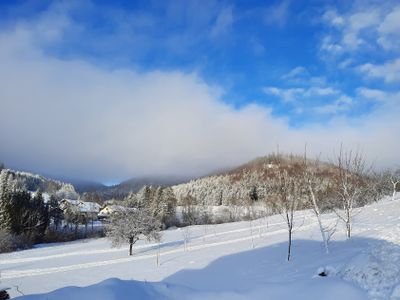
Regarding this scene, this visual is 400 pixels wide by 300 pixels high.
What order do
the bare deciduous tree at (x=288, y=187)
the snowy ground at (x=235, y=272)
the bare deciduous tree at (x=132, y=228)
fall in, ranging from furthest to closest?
the bare deciduous tree at (x=132, y=228) → the bare deciduous tree at (x=288, y=187) → the snowy ground at (x=235, y=272)

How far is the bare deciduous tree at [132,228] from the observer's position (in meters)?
52.8

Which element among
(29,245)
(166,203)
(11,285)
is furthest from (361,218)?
(166,203)

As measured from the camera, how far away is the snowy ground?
9.53 m

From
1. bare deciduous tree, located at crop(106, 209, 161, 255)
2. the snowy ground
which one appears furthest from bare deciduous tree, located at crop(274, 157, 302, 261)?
bare deciduous tree, located at crop(106, 209, 161, 255)

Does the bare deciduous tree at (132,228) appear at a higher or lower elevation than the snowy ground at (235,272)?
higher

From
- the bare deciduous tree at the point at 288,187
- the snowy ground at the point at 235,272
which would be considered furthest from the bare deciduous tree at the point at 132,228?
the bare deciduous tree at the point at 288,187

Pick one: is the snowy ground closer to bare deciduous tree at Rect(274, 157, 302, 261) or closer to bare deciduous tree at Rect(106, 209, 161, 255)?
bare deciduous tree at Rect(274, 157, 302, 261)

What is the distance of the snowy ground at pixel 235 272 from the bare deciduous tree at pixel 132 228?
2692 millimetres

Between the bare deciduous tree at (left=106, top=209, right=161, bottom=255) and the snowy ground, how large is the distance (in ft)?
A: 8.83

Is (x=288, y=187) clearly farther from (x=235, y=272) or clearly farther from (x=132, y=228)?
(x=132, y=228)

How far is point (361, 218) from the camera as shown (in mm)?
43844

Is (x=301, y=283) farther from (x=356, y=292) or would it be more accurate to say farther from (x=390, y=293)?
(x=390, y=293)

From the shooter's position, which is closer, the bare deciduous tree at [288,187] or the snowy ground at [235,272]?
the snowy ground at [235,272]

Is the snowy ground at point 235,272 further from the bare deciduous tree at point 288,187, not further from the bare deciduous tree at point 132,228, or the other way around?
the bare deciduous tree at point 132,228
